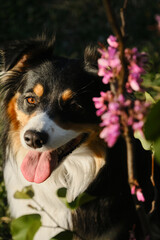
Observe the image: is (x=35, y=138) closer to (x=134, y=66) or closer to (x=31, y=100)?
(x=31, y=100)

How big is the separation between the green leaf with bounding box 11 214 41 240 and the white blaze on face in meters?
1.04

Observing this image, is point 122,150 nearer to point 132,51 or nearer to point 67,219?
point 67,219

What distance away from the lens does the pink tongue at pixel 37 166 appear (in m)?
2.71

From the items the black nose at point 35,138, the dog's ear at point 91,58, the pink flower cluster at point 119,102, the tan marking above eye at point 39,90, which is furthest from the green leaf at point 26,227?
the dog's ear at point 91,58

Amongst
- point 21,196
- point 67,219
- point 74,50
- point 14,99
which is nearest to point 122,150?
point 67,219

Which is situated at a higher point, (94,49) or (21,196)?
(94,49)

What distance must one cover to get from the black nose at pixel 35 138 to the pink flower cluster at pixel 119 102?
1.31 meters

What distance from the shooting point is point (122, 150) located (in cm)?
271

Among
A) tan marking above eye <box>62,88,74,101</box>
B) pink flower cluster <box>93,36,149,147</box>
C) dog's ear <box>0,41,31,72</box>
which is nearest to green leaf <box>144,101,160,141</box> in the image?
pink flower cluster <box>93,36,149,147</box>

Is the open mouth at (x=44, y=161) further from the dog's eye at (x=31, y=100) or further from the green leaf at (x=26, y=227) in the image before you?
the green leaf at (x=26, y=227)

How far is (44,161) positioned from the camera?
2730mm

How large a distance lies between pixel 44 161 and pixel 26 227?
137 cm

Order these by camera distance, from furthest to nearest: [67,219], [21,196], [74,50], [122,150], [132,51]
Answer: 1. [74,50]
2. [67,219]
3. [122,150]
4. [21,196]
5. [132,51]

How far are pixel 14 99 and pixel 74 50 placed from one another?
12.2 ft
